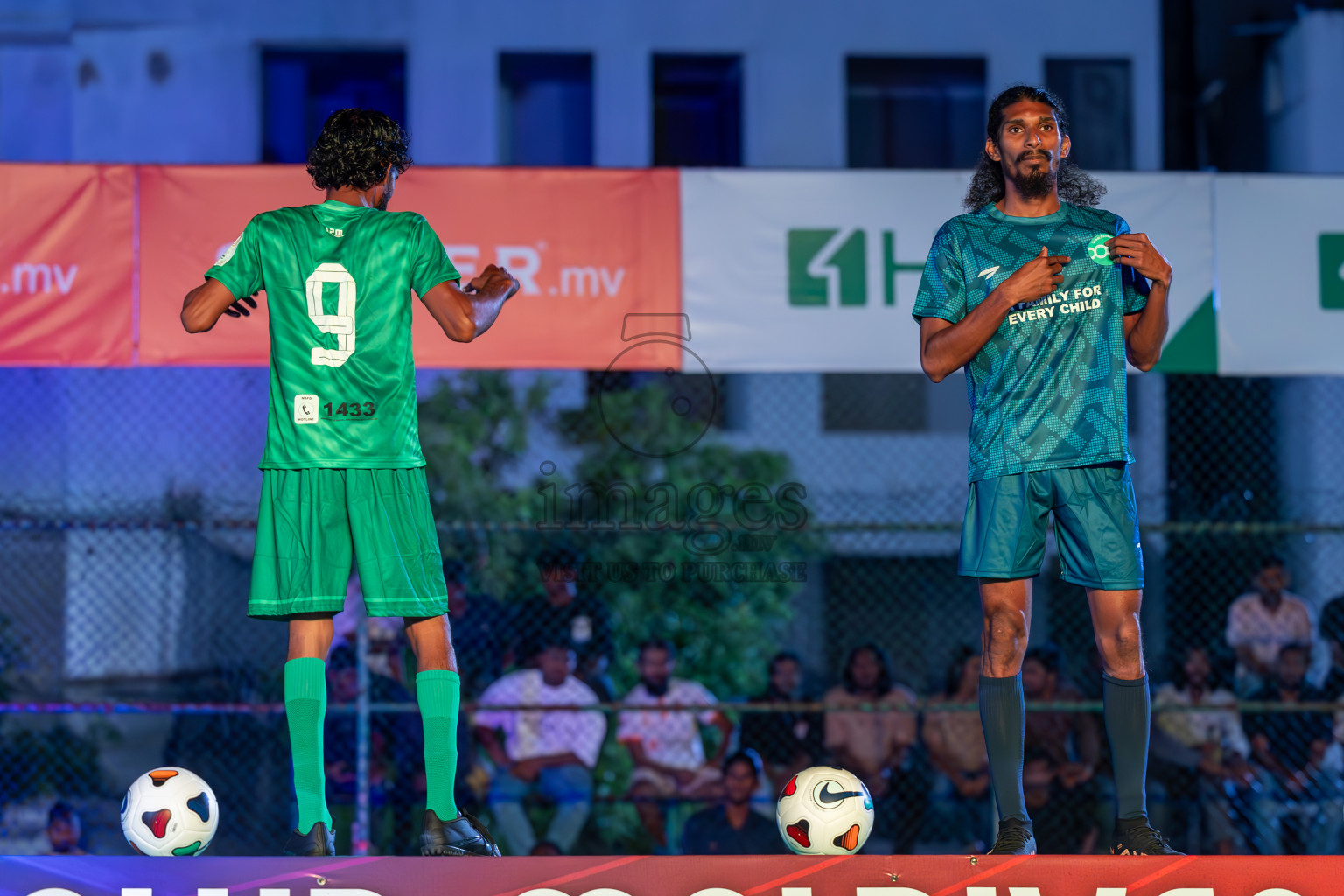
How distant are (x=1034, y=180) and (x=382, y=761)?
177 inches

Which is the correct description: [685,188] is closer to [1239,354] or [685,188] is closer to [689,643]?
[1239,354]

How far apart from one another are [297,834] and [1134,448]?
26.9ft

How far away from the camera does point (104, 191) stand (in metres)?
5.40

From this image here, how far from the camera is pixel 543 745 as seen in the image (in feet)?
22.1

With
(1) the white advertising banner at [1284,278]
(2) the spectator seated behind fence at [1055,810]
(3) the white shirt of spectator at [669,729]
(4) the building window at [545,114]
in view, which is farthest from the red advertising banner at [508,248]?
(4) the building window at [545,114]

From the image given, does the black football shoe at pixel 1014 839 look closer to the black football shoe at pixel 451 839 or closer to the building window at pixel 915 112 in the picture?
the black football shoe at pixel 451 839

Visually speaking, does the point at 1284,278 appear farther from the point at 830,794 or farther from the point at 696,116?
the point at 696,116

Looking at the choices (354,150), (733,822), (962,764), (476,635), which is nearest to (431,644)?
(354,150)

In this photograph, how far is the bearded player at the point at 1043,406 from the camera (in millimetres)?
3043

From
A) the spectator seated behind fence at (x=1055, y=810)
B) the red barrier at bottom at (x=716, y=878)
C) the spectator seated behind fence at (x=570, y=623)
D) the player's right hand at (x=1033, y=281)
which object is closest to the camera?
the red barrier at bottom at (x=716, y=878)

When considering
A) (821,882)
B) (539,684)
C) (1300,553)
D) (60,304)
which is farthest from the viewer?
(1300,553)

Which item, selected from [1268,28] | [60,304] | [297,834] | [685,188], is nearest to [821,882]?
[297,834]

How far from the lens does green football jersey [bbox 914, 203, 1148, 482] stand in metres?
3.08

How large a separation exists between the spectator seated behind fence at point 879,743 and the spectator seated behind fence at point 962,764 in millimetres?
165
